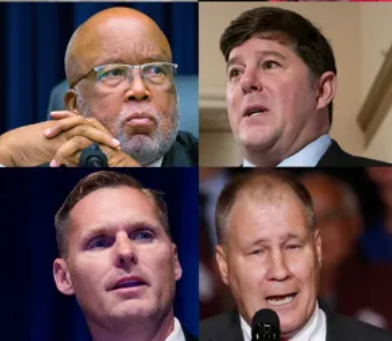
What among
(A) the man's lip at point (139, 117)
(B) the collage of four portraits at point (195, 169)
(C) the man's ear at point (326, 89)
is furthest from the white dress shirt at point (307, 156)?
(A) the man's lip at point (139, 117)

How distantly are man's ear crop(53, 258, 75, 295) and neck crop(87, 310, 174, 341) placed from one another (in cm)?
15

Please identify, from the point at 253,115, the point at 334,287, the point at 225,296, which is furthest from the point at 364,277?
the point at 253,115

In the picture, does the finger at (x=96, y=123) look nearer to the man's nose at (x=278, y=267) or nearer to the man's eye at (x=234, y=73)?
the man's eye at (x=234, y=73)

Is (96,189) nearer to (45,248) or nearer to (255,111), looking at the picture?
(45,248)

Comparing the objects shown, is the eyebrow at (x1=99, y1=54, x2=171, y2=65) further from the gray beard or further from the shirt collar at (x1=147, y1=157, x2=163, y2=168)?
the shirt collar at (x1=147, y1=157, x2=163, y2=168)

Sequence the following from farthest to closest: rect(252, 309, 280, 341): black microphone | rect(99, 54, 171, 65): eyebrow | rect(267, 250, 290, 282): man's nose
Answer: rect(99, 54, 171, 65): eyebrow < rect(267, 250, 290, 282): man's nose < rect(252, 309, 280, 341): black microphone

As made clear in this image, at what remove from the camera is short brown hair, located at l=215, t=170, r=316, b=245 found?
291 cm

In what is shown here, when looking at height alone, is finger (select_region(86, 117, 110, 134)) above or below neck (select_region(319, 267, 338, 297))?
above

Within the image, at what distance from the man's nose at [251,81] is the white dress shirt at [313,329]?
2.81ft

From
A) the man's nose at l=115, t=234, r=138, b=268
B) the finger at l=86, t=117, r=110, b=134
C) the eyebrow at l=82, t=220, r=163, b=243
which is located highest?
the finger at l=86, t=117, r=110, b=134

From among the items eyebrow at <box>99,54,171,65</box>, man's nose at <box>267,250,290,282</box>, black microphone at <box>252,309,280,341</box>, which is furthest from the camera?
eyebrow at <box>99,54,171,65</box>

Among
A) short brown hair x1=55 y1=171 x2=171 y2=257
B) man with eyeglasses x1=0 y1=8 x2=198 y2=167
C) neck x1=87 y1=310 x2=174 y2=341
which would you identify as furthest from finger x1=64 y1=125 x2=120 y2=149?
neck x1=87 y1=310 x2=174 y2=341

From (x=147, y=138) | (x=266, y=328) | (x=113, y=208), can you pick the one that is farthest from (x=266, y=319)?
(x=147, y=138)

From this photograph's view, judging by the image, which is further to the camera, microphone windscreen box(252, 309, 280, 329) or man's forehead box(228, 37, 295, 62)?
man's forehead box(228, 37, 295, 62)
